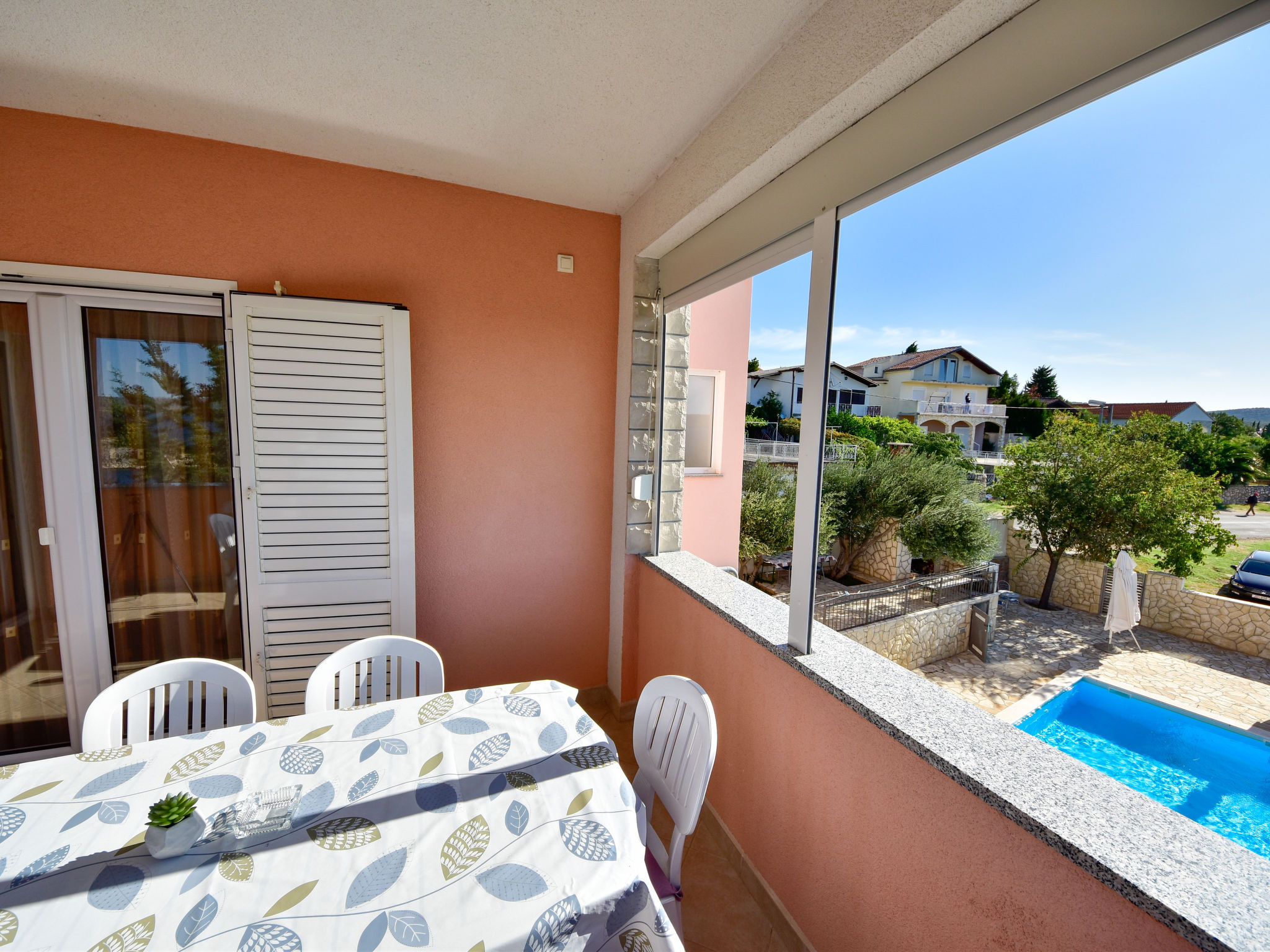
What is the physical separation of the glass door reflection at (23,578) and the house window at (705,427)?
12.6ft

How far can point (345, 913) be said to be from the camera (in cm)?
90

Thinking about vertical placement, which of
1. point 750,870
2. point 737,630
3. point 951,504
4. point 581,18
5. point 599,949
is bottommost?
point 750,870

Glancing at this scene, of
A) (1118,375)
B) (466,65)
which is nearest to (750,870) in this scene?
→ (1118,375)

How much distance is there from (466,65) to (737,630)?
2041 millimetres

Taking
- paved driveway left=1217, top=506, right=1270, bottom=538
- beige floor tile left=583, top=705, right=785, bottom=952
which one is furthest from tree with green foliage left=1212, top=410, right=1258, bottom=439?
beige floor tile left=583, top=705, right=785, bottom=952

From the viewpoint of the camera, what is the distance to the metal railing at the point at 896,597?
185 centimetres

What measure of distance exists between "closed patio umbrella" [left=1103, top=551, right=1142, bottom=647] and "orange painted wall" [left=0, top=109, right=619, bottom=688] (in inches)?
84.5

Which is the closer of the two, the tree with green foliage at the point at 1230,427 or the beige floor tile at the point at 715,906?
the tree with green foliage at the point at 1230,427

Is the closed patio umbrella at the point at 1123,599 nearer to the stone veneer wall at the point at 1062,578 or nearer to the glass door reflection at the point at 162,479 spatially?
the stone veneer wall at the point at 1062,578

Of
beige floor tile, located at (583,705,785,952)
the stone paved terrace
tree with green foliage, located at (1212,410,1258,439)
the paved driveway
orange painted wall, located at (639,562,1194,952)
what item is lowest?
beige floor tile, located at (583,705,785,952)

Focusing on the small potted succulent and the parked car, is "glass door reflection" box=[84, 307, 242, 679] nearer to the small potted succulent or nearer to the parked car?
the small potted succulent

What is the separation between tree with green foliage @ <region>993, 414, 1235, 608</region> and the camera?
3.00 feet

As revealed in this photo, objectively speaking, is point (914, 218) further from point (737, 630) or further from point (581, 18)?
point (737, 630)

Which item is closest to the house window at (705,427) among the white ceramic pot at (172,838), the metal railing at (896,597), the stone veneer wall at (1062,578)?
the metal railing at (896,597)
